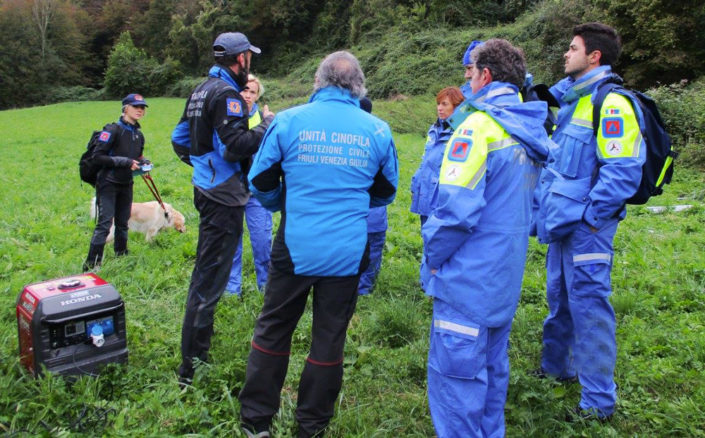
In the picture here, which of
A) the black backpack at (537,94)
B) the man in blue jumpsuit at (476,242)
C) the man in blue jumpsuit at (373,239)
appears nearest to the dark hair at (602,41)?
the black backpack at (537,94)

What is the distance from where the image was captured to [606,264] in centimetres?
317

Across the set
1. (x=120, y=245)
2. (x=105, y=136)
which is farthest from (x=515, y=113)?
(x=120, y=245)

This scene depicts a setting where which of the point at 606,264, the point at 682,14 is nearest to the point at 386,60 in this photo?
the point at 682,14

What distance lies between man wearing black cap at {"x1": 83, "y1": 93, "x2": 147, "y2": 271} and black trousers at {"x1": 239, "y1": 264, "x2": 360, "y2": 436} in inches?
140

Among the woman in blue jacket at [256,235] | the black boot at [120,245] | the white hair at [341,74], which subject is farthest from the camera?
the black boot at [120,245]

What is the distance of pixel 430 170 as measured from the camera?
15.6 ft

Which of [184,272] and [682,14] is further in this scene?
[682,14]

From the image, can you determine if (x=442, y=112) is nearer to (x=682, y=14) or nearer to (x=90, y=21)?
(x=682, y=14)

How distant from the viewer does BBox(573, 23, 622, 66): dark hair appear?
3268mm

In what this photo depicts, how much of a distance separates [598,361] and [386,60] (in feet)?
98.1

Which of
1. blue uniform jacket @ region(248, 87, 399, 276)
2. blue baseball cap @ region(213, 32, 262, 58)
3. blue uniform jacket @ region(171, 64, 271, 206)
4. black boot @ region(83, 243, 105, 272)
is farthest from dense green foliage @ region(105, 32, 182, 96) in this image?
blue uniform jacket @ region(248, 87, 399, 276)

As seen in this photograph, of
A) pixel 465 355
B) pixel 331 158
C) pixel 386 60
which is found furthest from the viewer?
pixel 386 60

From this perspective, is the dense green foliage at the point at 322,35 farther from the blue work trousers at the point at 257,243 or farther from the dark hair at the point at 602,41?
the blue work trousers at the point at 257,243

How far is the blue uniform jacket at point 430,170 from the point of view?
4699 millimetres
